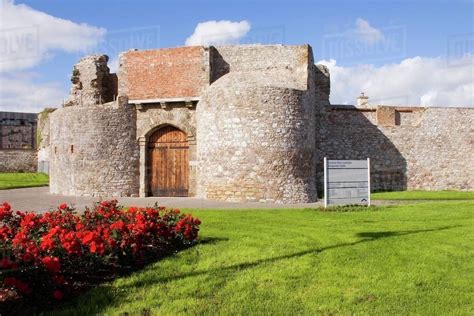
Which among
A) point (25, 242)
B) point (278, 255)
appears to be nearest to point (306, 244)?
point (278, 255)

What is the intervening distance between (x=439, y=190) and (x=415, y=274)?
815 inches

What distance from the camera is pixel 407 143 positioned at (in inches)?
1025

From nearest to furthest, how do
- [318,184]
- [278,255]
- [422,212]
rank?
[278,255] → [422,212] → [318,184]

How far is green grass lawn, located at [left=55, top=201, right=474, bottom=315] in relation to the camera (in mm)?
5773

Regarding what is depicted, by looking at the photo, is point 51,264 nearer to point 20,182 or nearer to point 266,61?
point 266,61

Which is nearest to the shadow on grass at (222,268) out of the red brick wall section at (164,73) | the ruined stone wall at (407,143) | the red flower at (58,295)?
the red flower at (58,295)

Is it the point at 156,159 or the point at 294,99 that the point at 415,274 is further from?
the point at 156,159

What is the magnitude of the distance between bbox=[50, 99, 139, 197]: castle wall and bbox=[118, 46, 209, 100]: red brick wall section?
1160 mm

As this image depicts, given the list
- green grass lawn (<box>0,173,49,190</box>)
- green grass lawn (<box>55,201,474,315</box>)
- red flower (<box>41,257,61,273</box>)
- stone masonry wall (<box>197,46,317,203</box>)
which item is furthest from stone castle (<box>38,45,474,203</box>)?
red flower (<box>41,257,61,273</box>)

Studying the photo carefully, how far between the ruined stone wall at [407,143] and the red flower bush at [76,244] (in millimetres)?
17266

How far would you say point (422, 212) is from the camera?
1441 centimetres

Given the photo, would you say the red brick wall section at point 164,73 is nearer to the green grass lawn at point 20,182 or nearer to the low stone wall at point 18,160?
the green grass lawn at point 20,182

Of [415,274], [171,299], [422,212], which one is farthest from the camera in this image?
[422,212]

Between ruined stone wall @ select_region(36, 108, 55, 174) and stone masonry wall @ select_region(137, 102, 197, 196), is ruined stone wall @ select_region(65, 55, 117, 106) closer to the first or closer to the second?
stone masonry wall @ select_region(137, 102, 197, 196)
